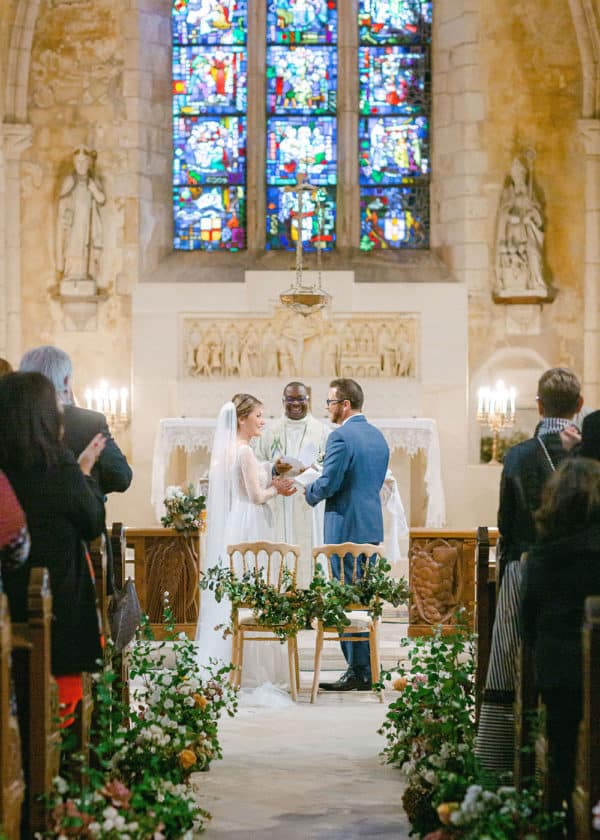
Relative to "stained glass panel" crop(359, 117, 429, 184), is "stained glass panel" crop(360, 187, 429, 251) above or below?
below

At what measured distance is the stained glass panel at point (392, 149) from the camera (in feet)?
41.6

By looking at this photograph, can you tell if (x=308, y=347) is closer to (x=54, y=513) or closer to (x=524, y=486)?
(x=524, y=486)

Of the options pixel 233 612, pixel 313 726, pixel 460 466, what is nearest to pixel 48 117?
pixel 460 466

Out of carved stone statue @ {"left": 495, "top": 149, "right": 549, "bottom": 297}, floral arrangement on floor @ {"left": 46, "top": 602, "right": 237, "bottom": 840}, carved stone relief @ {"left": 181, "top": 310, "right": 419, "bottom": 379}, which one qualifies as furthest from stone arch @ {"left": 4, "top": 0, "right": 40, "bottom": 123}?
floral arrangement on floor @ {"left": 46, "top": 602, "right": 237, "bottom": 840}

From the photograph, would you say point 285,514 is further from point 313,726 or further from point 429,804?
point 429,804

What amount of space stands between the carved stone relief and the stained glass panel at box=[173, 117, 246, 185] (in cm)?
157

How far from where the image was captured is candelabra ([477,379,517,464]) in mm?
11508

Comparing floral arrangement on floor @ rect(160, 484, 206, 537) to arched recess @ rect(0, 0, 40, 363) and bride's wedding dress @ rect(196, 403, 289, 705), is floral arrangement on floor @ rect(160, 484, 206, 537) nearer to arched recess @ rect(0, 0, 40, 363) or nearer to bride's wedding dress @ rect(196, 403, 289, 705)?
bride's wedding dress @ rect(196, 403, 289, 705)

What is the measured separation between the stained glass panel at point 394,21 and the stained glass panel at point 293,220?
1527 millimetres

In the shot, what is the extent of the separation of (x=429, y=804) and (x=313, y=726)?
1.96m

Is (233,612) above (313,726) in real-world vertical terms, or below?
above

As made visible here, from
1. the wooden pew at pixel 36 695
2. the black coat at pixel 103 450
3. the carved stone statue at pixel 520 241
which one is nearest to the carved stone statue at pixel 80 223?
the carved stone statue at pixel 520 241

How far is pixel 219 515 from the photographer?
→ 25.4 ft

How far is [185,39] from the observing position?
12656mm
